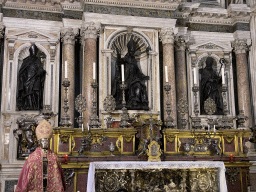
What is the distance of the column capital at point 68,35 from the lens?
12.8 m

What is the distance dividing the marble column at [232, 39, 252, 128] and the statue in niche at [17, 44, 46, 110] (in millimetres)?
7972

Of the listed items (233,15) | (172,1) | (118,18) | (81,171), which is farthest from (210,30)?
(81,171)

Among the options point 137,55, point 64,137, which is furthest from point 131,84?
point 64,137

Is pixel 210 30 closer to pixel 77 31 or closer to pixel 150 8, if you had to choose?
pixel 150 8

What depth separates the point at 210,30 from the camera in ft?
47.9

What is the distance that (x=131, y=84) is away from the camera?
493 inches

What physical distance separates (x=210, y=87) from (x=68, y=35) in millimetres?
6138

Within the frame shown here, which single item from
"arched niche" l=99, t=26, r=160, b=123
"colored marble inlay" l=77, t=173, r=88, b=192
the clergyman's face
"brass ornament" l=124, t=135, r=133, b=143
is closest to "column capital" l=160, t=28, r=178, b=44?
"arched niche" l=99, t=26, r=160, b=123

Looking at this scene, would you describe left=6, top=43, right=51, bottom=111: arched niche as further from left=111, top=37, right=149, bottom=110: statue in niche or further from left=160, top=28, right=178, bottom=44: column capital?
left=160, top=28, right=178, bottom=44: column capital

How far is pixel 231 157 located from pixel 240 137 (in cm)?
82

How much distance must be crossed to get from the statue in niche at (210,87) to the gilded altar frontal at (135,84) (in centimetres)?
4

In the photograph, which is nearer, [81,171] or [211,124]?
[81,171]

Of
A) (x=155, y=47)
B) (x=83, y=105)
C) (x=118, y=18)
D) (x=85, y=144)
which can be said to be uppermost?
(x=118, y=18)

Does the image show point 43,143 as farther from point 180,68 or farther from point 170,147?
point 180,68
